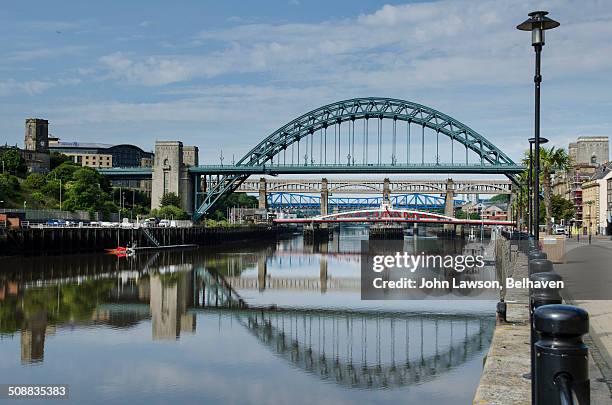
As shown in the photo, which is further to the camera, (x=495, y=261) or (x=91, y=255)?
(x=91, y=255)

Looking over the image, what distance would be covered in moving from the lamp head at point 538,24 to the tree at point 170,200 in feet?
304

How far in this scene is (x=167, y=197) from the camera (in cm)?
10462

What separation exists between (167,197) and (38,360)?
86463 millimetres

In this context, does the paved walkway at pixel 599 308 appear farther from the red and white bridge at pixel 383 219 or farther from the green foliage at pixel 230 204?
the green foliage at pixel 230 204

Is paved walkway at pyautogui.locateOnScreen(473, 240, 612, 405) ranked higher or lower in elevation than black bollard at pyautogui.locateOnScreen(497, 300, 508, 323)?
lower

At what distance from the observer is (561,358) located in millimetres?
3441

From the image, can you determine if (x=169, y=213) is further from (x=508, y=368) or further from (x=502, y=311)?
(x=508, y=368)

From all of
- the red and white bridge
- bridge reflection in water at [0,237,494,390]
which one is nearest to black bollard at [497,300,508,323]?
bridge reflection in water at [0,237,494,390]

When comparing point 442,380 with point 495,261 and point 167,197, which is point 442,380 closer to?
point 495,261

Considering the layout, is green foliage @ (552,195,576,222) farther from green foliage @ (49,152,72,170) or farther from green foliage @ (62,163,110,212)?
green foliage @ (49,152,72,170)

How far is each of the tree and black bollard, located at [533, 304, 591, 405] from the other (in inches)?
4039

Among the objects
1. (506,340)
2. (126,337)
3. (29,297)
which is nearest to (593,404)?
(506,340)

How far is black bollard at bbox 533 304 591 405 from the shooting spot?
11.2 feet

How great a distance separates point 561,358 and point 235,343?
19.6m
